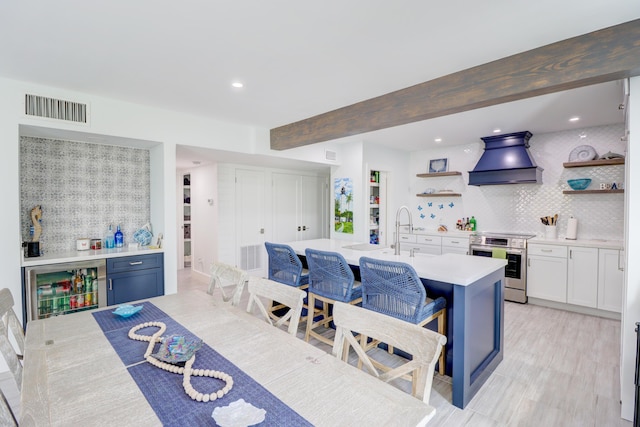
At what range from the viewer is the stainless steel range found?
14.4ft

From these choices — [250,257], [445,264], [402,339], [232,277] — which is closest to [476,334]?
[445,264]

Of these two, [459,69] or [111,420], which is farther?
[459,69]

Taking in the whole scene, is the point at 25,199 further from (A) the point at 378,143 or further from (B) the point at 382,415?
(A) the point at 378,143

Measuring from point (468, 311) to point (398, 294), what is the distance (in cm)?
48

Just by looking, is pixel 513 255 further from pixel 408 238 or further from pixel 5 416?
pixel 5 416

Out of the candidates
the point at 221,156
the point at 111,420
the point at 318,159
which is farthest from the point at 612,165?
the point at 111,420

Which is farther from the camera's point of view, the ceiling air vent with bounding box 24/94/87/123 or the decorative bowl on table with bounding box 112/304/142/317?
the ceiling air vent with bounding box 24/94/87/123

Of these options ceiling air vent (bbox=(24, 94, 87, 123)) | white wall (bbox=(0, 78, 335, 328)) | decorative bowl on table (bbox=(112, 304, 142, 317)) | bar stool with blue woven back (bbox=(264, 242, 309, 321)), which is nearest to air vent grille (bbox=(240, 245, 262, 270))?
white wall (bbox=(0, 78, 335, 328))

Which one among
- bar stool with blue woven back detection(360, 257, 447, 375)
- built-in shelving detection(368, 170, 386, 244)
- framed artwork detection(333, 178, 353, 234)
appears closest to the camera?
bar stool with blue woven back detection(360, 257, 447, 375)

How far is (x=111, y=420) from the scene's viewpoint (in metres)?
0.98

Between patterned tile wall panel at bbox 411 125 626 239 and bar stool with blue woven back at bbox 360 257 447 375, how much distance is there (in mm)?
3326

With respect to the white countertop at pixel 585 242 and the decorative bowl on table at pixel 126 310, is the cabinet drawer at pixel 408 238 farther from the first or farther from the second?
the decorative bowl on table at pixel 126 310

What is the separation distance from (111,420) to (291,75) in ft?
8.10

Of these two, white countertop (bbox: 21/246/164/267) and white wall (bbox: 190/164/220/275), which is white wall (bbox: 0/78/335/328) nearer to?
white countertop (bbox: 21/246/164/267)
